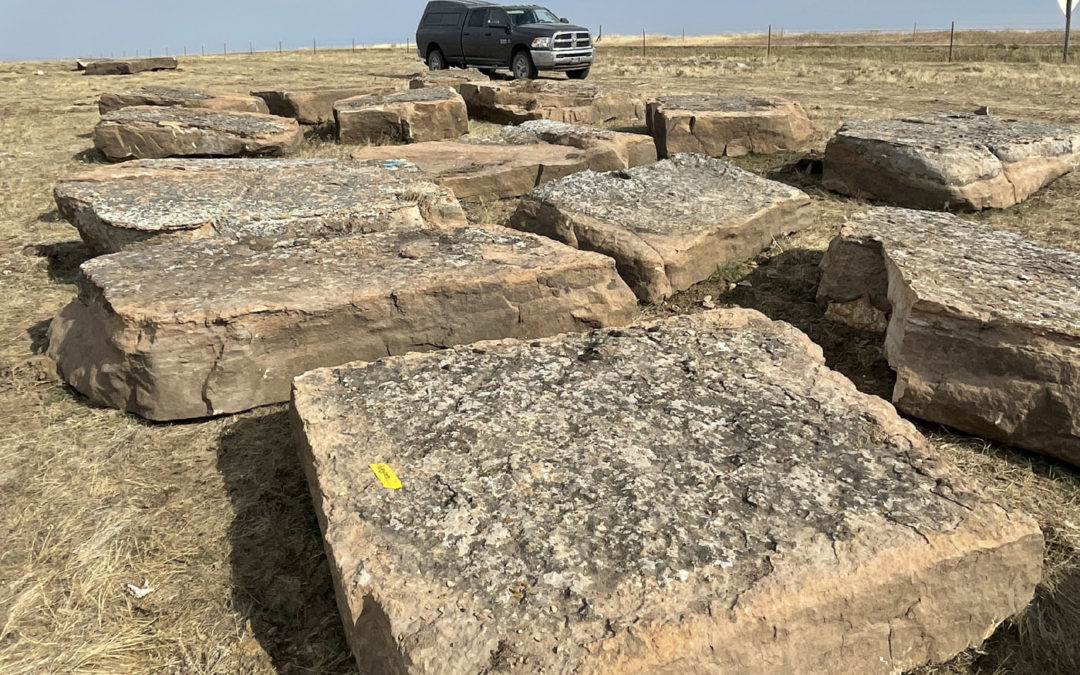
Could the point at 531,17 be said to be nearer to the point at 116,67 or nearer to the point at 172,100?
the point at 172,100

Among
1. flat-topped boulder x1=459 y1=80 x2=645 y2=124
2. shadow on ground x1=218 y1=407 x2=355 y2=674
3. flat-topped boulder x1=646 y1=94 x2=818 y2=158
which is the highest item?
flat-topped boulder x1=459 y1=80 x2=645 y2=124

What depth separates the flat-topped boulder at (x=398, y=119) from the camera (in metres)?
7.05

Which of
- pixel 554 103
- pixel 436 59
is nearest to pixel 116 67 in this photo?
pixel 436 59

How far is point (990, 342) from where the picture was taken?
2.43 metres

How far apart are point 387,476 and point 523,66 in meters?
12.0

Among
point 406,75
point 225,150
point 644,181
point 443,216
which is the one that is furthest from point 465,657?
point 406,75

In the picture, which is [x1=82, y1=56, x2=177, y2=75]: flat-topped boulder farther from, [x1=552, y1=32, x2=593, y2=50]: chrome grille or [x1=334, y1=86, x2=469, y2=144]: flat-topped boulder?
[x1=334, y1=86, x2=469, y2=144]: flat-topped boulder

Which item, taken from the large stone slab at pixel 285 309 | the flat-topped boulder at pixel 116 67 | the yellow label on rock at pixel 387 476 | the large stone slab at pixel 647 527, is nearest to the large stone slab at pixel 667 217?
the large stone slab at pixel 285 309

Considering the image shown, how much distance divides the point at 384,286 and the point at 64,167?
518 cm

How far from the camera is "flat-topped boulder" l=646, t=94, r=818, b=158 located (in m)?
Result: 6.40

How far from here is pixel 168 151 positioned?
21.1 feet

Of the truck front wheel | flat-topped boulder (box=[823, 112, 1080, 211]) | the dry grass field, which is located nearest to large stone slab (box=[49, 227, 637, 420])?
the dry grass field

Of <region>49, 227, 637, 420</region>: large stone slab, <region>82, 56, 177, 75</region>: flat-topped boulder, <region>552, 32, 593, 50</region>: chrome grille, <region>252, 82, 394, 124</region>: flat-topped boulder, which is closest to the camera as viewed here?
<region>49, 227, 637, 420</region>: large stone slab

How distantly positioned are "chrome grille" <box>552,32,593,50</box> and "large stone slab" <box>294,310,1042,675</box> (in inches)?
445
